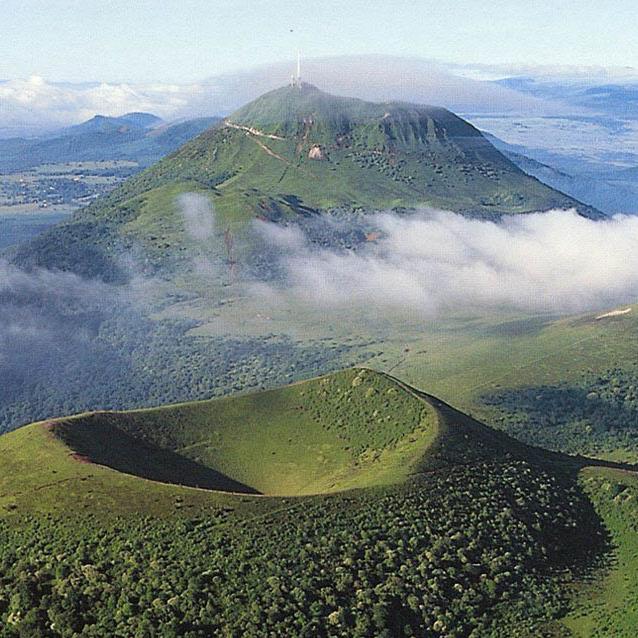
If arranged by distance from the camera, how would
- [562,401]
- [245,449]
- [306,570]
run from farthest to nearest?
1. [562,401]
2. [245,449]
3. [306,570]

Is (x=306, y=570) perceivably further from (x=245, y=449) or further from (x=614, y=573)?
(x=245, y=449)

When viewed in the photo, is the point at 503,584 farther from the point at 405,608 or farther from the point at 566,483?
the point at 566,483

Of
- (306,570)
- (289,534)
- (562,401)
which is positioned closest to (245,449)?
(289,534)

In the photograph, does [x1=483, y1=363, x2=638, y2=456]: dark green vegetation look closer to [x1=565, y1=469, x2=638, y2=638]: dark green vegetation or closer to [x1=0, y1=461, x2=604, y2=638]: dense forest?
[x1=565, y1=469, x2=638, y2=638]: dark green vegetation

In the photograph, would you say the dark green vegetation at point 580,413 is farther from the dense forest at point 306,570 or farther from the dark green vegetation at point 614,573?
the dense forest at point 306,570

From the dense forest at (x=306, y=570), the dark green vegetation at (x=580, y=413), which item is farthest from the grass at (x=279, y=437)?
the dark green vegetation at (x=580, y=413)

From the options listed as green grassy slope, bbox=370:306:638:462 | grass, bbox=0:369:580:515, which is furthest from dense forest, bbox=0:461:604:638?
green grassy slope, bbox=370:306:638:462

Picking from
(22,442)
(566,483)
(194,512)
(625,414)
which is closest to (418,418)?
(566,483)

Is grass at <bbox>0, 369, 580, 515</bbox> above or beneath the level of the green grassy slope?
above

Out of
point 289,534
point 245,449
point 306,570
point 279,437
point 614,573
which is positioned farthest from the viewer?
point 279,437
